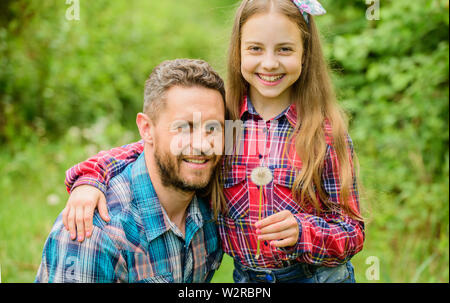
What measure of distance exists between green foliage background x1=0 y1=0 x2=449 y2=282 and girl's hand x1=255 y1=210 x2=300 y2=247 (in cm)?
82

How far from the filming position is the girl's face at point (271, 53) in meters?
2.25

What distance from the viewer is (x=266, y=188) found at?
231 cm

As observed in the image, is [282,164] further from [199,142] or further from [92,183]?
[92,183]

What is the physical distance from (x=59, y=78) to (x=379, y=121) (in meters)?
3.91

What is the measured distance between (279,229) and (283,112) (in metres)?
0.66

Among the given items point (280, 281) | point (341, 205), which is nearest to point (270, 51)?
point (341, 205)

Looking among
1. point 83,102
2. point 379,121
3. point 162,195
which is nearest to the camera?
point 162,195

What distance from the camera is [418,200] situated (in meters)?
4.45

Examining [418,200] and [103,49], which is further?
[103,49]

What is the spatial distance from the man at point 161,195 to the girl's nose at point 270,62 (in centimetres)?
23

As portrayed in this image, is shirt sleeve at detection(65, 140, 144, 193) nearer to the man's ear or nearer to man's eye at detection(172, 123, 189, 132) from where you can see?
the man's ear

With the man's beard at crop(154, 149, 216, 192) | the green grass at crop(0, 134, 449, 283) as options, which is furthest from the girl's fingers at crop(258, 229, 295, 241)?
the green grass at crop(0, 134, 449, 283)

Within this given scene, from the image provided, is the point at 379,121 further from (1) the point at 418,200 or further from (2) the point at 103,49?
(2) the point at 103,49

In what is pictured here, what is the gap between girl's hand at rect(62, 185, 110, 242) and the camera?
6.48 feet
